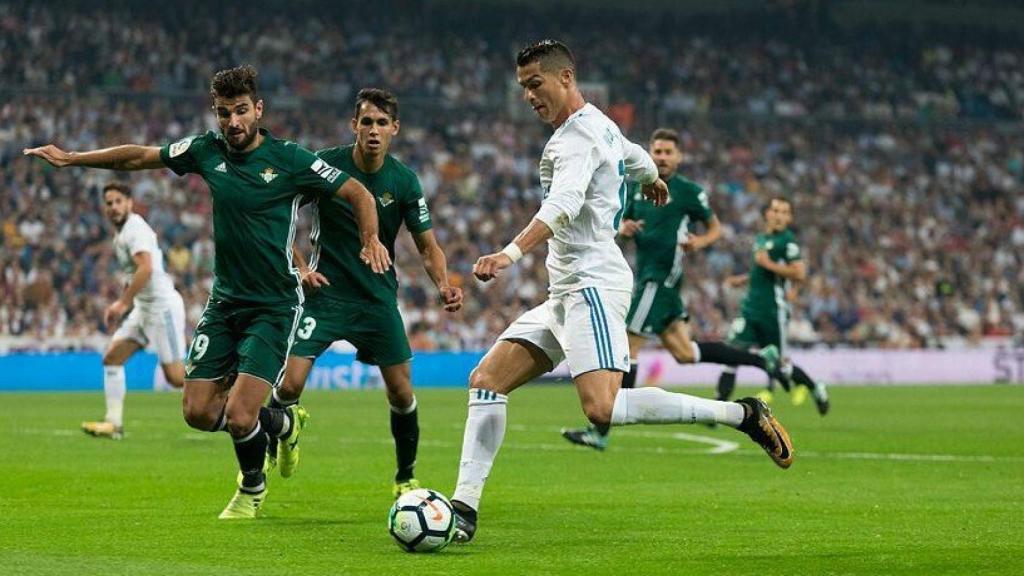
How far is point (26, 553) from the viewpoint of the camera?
283 inches

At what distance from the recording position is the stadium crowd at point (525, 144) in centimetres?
3072

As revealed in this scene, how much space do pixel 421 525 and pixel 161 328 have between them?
845 cm

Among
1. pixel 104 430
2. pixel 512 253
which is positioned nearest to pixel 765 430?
pixel 512 253

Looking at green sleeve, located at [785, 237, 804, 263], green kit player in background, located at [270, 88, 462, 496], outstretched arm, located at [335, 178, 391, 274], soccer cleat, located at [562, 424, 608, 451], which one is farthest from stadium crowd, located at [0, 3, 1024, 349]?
outstretched arm, located at [335, 178, 391, 274]

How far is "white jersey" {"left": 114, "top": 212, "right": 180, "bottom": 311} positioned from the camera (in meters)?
14.8

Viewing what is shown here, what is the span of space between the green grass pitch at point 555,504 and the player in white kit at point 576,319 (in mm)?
563

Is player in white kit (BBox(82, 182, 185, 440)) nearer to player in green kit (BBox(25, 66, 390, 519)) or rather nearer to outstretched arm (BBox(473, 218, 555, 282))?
player in green kit (BBox(25, 66, 390, 519))

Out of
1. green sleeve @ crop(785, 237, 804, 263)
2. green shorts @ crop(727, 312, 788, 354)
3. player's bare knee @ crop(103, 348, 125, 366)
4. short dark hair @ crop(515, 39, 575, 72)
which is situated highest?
short dark hair @ crop(515, 39, 575, 72)

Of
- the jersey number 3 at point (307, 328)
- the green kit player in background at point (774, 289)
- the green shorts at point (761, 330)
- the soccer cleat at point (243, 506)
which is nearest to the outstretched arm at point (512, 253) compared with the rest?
the soccer cleat at point (243, 506)

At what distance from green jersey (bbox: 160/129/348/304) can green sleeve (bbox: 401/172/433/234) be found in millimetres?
978

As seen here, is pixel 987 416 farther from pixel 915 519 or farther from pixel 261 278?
pixel 261 278

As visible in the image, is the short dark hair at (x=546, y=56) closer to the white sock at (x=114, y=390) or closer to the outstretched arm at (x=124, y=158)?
the outstretched arm at (x=124, y=158)

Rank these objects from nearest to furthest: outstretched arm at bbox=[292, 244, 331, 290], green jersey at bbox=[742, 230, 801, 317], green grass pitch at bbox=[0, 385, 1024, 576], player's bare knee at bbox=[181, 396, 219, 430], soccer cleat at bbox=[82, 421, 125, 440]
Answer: green grass pitch at bbox=[0, 385, 1024, 576], player's bare knee at bbox=[181, 396, 219, 430], outstretched arm at bbox=[292, 244, 331, 290], soccer cleat at bbox=[82, 421, 125, 440], green jersey at bbox=[742, 230, 801, 317]

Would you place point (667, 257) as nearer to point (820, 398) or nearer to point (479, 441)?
point (820, 398)
